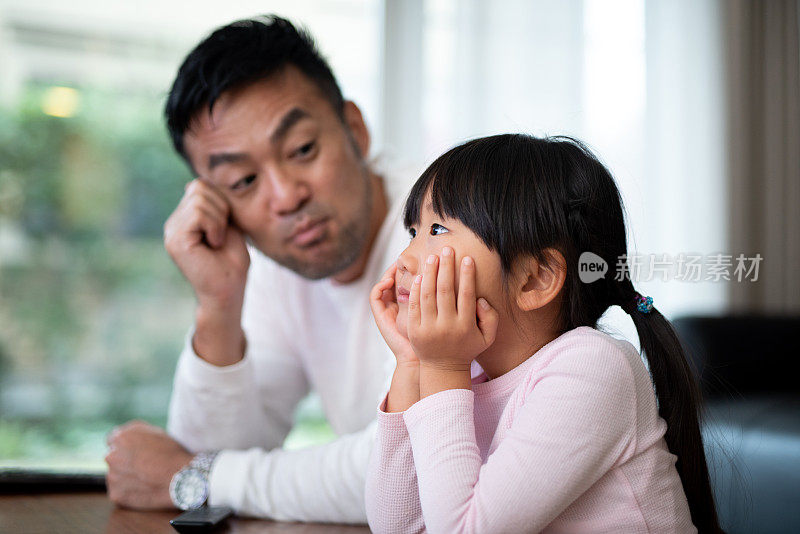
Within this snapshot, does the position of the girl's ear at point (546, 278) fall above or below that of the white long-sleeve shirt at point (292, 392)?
above

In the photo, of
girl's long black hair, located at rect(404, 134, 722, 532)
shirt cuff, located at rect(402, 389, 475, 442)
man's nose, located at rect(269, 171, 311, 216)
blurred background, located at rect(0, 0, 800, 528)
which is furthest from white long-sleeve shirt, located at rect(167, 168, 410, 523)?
blurred background, located at rect(0, 0, 800, 528)

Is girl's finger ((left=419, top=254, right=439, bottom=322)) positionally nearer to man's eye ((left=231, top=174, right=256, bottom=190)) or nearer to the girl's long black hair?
the girl's long black hair

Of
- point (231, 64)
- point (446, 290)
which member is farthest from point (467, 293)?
point (231, 64)

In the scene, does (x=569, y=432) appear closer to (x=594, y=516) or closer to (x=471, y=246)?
(x=594, y=516)

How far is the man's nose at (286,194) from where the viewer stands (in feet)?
4.50

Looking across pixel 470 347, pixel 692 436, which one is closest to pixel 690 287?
pixel 692 436

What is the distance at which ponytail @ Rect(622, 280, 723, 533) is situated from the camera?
2.80ft

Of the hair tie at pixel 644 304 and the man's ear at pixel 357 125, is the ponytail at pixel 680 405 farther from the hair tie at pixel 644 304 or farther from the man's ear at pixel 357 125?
the man's ear at pixel 357 125

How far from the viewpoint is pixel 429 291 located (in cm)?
79

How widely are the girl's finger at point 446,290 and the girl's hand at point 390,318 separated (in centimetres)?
11

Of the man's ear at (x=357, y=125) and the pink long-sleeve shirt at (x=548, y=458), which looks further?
the man's ear at (x=357, y=125)

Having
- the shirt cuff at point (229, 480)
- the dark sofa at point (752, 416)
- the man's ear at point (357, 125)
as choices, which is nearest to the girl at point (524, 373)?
the dark sofa at point (752, 416)

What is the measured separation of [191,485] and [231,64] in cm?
84

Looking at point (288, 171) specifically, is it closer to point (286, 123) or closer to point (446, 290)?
point (286, 123)
